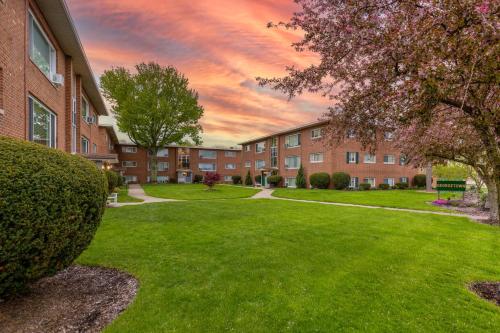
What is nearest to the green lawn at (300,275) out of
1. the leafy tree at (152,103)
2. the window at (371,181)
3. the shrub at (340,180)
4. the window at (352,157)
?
the shrub at (340,180)

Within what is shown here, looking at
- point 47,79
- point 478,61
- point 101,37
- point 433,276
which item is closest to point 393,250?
point 433,276

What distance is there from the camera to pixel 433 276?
208 inches

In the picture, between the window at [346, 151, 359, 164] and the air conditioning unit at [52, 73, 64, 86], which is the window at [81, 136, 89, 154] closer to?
the air conditioning unit at [52, 73, 64, 86]

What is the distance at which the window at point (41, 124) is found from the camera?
31.3 ft

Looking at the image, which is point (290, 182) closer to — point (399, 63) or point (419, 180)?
point (419, 180)

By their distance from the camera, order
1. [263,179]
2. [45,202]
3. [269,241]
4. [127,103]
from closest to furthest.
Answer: [45,202] → [269,241] → [127,103] → [263,179]

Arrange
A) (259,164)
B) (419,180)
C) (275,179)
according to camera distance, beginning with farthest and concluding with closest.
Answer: (259,164)
(275,179)
(419,180)

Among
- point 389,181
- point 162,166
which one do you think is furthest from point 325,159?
point 162,166

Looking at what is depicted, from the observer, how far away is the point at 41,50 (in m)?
10.6

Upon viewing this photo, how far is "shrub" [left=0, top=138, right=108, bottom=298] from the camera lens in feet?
9.66

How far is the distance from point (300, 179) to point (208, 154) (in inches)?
1076

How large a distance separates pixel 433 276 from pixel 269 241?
12.7 feet

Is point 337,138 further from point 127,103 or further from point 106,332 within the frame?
point 127,103

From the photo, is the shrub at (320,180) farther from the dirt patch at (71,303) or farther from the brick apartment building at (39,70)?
the dirt patch at (71,303)
